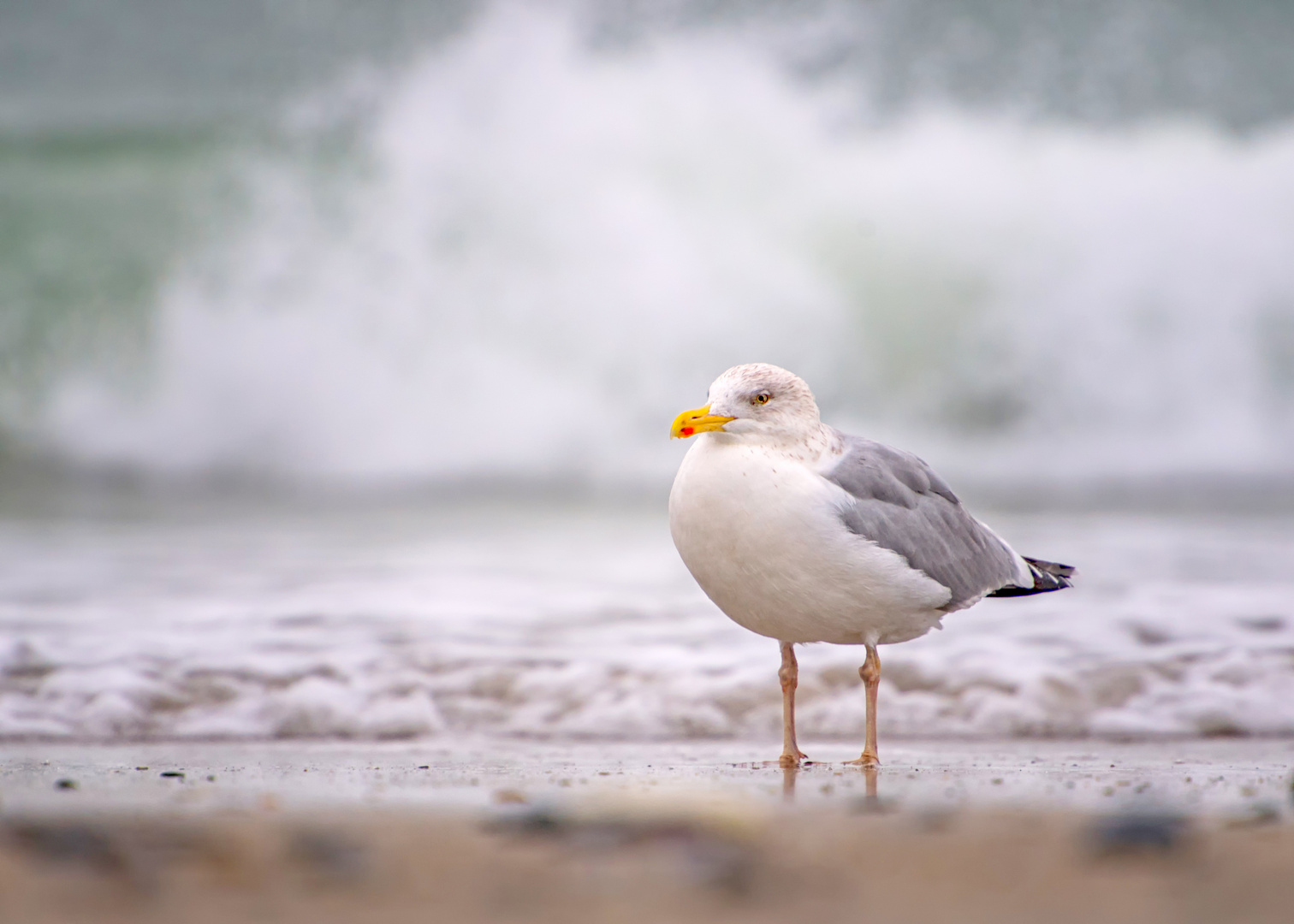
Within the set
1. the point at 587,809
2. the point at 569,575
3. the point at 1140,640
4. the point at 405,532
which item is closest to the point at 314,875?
the point at 587,809

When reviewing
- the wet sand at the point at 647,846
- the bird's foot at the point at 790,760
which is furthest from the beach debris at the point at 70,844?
the bird's foot at the point at 790,760

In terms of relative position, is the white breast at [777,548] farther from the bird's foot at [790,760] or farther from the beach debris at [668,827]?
the beach debris at [668,827]

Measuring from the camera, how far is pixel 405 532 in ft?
34.3

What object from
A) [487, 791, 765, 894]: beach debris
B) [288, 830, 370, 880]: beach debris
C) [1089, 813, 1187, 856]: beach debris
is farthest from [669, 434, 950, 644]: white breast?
[288, 830, 370, 880]: beach debris

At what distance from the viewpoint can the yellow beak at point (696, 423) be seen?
3775 mm

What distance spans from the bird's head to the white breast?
8 cm

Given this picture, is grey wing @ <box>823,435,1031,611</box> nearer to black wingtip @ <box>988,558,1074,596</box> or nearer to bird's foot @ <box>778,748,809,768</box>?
black wingtip @ <box>988,558,1074,596</box>

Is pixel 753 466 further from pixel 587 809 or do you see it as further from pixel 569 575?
pixel 569 575

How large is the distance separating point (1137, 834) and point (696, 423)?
1.87 metres

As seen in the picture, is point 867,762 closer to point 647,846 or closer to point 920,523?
point 920,523

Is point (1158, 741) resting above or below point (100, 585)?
below

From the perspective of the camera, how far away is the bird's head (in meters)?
3.85

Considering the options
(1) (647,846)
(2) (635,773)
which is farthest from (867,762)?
(1) (647,846)

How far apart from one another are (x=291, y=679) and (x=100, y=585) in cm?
280
